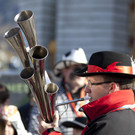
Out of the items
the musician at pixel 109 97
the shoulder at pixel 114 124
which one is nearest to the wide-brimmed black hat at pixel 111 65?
the musician at pixel 109 97

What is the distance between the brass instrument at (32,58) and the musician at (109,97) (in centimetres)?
28

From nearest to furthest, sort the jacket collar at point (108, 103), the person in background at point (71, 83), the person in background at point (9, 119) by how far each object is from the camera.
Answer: the jacket collar at point (108, 103), the person in background at point (9, 119), the person in background at point (71, 83)

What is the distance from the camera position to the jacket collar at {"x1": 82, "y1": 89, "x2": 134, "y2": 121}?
2.07 meters

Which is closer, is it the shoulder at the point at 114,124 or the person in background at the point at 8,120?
the shoulder at the point at 114,124

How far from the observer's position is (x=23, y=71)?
2.06 m

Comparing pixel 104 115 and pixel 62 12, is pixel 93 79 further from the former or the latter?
pixel 62 12

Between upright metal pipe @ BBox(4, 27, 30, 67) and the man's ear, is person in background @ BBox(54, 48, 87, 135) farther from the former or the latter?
upright metal pipe @ BBox(4, 27, 30, 67)

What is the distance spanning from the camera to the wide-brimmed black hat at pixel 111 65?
221 cm

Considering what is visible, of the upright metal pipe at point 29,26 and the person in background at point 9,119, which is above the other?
the upright metal pipe at point 29,26

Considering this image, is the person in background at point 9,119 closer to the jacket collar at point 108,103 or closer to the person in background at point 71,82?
the person in background at point 71,82

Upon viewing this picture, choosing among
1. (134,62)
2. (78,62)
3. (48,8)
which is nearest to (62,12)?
(48,8)

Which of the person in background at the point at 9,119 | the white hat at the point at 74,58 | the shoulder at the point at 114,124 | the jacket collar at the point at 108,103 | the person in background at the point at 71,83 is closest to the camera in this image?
the shoulder at the point at 114,124

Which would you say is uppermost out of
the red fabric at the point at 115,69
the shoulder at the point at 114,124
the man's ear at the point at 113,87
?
the red fabric at the point at 115,69

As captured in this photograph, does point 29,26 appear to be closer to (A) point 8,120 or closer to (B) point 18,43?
(B) point 18,43
